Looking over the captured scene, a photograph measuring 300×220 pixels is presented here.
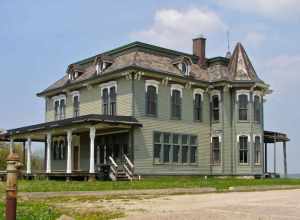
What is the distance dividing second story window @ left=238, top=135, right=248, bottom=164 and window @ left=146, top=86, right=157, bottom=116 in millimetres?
7120

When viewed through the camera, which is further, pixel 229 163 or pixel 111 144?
pixel 229 163

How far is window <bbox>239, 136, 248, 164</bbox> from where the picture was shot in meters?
34.9

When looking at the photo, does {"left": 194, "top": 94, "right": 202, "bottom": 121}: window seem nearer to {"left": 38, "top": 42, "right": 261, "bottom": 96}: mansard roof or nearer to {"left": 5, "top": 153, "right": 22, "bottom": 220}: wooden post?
{"left": 38, "top": 42, "right": 261, "bottom": 96}: mansard roof

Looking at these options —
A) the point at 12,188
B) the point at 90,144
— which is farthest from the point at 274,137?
the point at 12,188

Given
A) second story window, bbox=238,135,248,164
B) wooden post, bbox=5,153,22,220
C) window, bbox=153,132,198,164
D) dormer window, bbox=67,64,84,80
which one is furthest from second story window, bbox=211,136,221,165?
wooden post, bbox=5,153,22,220

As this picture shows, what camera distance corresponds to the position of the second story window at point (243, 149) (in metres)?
34.9

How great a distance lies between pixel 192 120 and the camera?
111 feet

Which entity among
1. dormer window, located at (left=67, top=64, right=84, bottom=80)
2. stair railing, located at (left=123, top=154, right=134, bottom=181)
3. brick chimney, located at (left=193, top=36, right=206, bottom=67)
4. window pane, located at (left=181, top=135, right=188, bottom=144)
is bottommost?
stair railing, located at (left=123, top=154, right=134, bottom=181)

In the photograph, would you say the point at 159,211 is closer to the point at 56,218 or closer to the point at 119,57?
the point at 56,218

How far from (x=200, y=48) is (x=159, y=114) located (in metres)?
8.40

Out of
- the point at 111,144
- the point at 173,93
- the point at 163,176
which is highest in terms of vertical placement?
the point at 173,93

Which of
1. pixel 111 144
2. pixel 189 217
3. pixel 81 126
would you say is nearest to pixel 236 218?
pixel 189 217

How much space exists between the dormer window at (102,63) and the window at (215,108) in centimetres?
770

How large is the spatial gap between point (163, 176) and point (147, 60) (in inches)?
291
